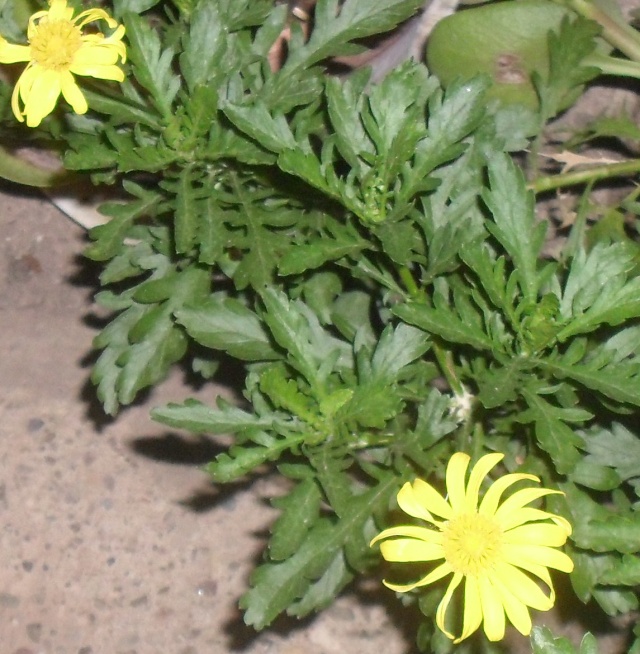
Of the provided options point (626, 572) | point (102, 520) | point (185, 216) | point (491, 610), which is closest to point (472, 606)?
point (491, 610)

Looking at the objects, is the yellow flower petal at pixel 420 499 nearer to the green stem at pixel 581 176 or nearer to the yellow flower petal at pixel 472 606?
the yellow flower petal at pixel 472 606

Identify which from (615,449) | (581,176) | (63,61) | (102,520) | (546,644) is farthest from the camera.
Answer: (102,520)

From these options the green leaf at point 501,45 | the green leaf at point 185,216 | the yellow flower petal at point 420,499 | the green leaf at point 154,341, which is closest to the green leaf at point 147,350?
the green leaf at point 154,341

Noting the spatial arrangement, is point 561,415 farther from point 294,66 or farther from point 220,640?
point 220,640

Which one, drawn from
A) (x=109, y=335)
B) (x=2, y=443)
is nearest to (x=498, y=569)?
(x=109, y=335)

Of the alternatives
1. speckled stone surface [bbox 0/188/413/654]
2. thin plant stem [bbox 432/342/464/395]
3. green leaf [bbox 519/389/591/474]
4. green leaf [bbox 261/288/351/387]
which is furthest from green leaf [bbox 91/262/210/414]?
speckled stone surface [bbox 0/188/413/654]

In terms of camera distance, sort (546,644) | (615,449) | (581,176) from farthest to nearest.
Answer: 1. (581,176)
2. (615,449)
3. (546,644)

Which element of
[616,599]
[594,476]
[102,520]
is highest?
[594,476]

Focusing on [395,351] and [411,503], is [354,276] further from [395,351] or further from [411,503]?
[411,503]
